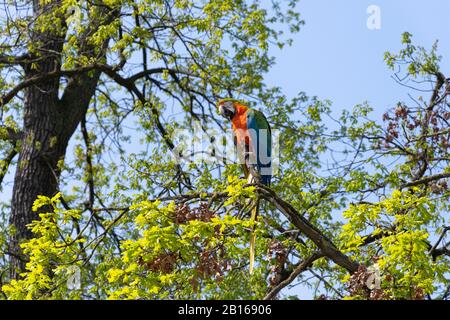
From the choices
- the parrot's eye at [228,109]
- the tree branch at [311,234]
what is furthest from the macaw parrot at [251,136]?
the tree branch at [311,234]

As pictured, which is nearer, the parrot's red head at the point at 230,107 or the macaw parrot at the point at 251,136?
the macaw parrot at the point at 251,136

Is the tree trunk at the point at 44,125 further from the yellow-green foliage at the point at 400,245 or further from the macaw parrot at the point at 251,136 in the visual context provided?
the yellow-green foliage at the point at 400,245

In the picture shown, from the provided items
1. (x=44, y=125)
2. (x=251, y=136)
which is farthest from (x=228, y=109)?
(x=44, y=125)

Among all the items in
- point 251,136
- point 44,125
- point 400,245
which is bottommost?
point 400,245

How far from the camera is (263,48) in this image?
9.61 m

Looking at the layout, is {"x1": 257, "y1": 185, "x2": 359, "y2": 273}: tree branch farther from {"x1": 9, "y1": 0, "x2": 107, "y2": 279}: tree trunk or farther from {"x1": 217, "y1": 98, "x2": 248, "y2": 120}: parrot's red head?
{"x1": 9, "y1": 0, "x2": 107, "y2": 279}: tree trunk

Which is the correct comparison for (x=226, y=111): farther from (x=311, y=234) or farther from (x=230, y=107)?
(x=311, y=234)

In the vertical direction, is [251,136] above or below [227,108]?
below

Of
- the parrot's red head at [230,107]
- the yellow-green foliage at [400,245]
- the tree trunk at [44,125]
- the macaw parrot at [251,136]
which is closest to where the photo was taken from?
the yellow-green foliage at [400,245]

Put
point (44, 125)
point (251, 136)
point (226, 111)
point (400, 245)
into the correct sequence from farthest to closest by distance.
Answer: point (44, 125) < point (226, 111) < point (251, 136) < point (400, 245)

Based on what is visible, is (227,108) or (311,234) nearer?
(311,234)

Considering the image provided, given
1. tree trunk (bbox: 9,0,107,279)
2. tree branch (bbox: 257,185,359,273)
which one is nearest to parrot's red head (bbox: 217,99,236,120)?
tree branch (bbox: 257,185,359,273)

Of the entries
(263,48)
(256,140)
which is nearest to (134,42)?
(263,48)
